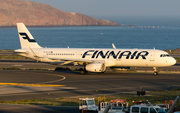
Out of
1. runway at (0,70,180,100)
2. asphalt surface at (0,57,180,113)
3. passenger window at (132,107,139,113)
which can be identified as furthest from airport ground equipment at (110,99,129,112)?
runway at (0,70,180,100)

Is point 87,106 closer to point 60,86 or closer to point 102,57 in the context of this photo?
point 60,86

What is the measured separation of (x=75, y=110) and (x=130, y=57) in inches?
1155

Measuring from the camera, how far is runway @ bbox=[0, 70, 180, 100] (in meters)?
37.8

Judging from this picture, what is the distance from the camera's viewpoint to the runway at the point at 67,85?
37.8 meters

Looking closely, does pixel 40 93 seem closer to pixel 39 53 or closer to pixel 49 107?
pixel 49 107

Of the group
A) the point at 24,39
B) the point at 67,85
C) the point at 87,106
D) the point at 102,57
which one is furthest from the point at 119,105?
the point at 24,39

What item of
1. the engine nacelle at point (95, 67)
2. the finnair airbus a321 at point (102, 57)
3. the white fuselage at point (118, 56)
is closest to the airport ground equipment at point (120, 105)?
the engine nacelle at point (95, 67)

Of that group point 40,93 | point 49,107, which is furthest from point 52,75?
point 49,107

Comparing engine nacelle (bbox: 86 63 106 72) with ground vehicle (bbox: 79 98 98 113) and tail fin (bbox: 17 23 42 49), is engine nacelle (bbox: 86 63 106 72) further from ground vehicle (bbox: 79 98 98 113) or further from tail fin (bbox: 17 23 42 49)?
ground vehicle (bbox: 79 98 98 113)

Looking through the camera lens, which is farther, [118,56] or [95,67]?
[118,56]

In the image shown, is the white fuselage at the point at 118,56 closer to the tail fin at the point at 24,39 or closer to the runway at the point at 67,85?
the runway at the point at 67,85

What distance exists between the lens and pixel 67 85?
44.5m

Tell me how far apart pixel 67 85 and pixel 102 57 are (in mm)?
14477

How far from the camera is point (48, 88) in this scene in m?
42.2
